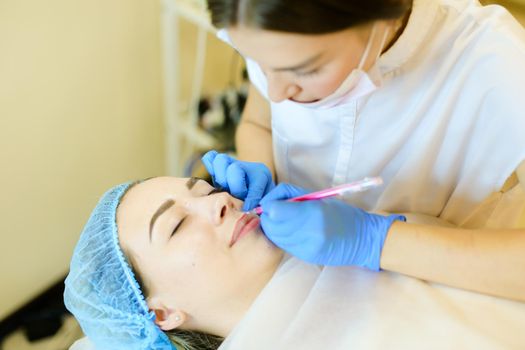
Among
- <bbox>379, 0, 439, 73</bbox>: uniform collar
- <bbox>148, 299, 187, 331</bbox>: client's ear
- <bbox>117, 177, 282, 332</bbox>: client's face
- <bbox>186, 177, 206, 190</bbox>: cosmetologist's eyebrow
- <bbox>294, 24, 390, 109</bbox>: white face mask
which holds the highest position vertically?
<bbox>379, 0, 439, 73</bbox>: uniform collar

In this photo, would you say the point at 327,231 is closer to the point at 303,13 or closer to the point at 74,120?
the point at 303,13

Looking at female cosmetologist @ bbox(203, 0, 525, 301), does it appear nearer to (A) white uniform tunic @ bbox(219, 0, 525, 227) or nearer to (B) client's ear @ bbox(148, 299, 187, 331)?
(A) white uniform tunic @ bbox(219, 0, 525, 227)

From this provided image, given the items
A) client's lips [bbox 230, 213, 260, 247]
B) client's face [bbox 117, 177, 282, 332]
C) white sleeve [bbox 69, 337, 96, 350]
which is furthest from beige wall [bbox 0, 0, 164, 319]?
client's lips [bbox 230, 213, 260, 247]

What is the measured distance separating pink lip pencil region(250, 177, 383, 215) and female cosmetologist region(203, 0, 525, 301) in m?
0.03

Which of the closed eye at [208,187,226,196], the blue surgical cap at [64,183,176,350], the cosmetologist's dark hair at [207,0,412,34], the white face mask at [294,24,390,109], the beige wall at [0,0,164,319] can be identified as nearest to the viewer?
the cosmetologist's dark hair at [207,0,412,34]

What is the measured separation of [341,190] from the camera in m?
0.98

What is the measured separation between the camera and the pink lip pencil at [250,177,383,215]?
0.95m

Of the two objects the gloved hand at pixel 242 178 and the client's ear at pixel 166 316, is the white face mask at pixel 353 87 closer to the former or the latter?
the gloved hand at pixel 242 178

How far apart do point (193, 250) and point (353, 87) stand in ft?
1.65

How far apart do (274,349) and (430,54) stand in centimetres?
74

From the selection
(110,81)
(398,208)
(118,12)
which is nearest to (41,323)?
(110,81)

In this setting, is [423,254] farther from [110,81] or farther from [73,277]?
[110,81]

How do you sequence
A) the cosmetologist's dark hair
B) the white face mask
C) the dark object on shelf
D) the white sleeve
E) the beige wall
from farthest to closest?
1. the dark object on shelf
2. the beige wall
3. the white sleeve
4. the white face mask
5. the cosmetologist's dark hair

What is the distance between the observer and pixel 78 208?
205 centimetres
